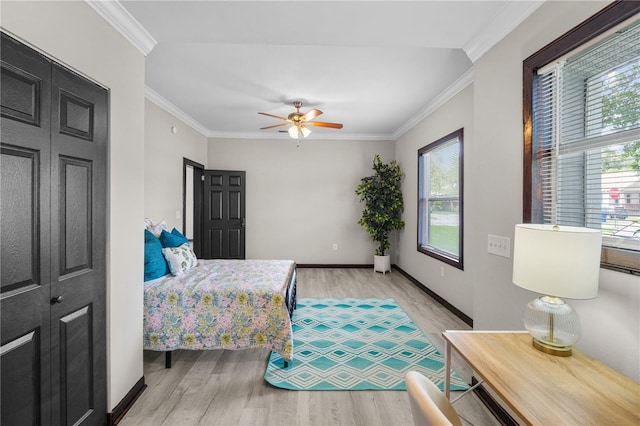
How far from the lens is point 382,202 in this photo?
5562mm

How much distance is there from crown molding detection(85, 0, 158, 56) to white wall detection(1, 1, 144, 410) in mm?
39

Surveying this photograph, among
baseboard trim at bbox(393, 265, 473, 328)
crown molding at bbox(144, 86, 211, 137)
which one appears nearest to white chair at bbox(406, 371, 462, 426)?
baseboard trim at bbox(393, 265, 473, 328)

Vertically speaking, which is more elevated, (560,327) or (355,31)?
(355,31)

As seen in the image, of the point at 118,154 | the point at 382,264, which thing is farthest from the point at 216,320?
the point at 382,264

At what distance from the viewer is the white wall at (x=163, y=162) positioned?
12.4 feet

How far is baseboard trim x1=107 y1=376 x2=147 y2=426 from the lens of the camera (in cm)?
186

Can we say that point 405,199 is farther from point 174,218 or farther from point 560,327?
point 560,327

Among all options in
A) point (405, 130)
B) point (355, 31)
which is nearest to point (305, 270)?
point (405, 130)

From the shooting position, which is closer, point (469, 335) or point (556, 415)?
point (556, 415)

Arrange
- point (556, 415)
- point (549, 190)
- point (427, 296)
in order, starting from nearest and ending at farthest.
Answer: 1. point (556, 415)
2. point (549, 190)
3. point (427, 296)

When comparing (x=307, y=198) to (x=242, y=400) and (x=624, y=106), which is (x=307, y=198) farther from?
(x=624, y=106)

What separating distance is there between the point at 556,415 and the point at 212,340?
2.23m

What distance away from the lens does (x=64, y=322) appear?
151 centimetres

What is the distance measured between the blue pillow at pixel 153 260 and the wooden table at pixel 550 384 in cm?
245
